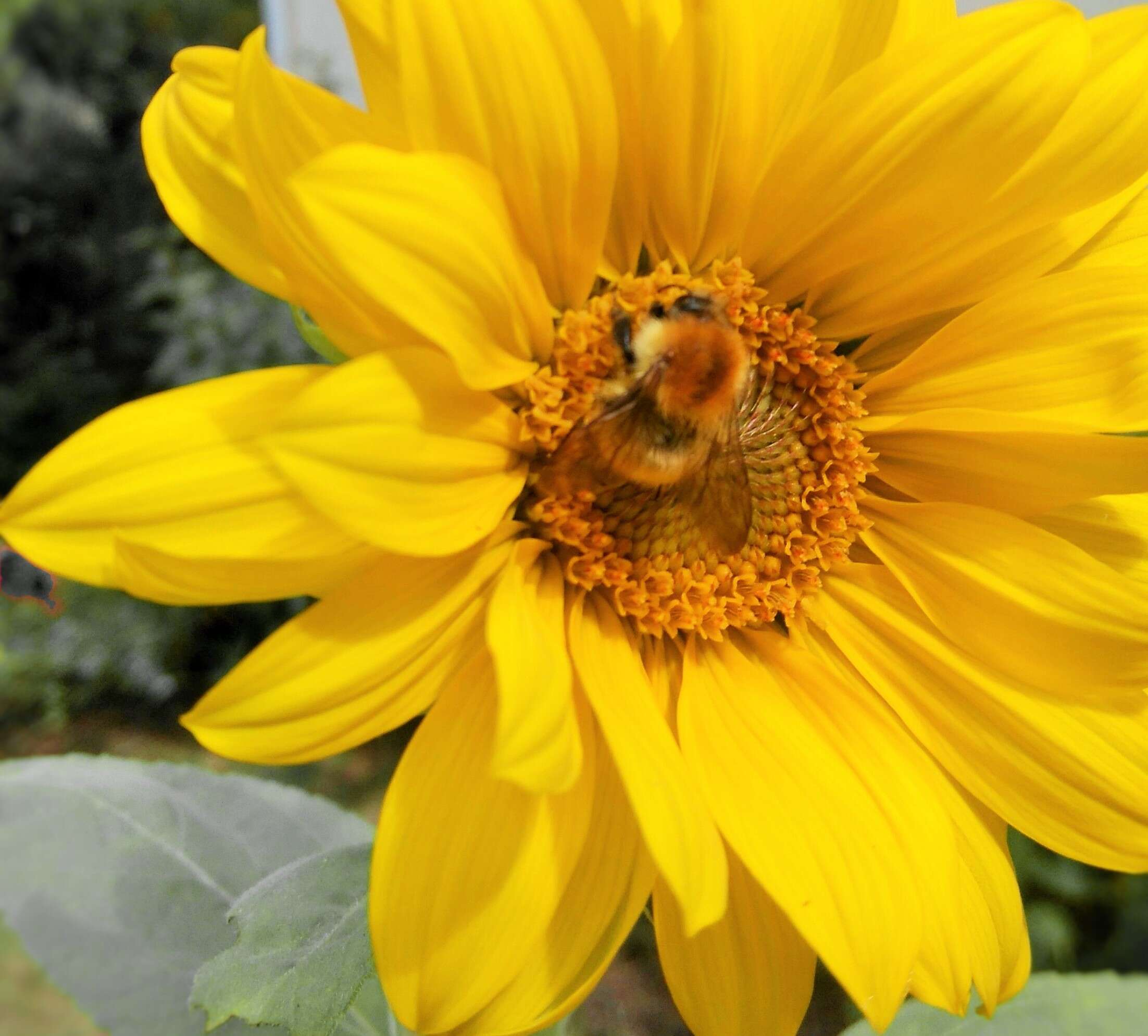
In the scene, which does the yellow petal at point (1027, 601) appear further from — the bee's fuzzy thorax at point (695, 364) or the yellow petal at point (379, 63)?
the yellow petal at point (379, 63)

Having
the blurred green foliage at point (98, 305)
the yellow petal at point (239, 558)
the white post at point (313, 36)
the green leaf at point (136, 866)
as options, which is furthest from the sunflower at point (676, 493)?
the white post at point (313, 36)

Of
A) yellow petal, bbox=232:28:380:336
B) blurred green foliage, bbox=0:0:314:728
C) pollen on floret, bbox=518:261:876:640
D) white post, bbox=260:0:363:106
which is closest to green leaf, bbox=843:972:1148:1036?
pollen on floret, bbox=518:261:876:640

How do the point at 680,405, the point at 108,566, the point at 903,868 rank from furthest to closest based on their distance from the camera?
the point at 680,405 < the point at 903,868 < the point at 108,566

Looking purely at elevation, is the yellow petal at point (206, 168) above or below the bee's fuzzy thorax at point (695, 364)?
above

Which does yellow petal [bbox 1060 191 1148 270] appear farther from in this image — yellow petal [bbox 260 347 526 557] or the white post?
the white post

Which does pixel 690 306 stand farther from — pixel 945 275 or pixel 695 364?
pixel 945 275

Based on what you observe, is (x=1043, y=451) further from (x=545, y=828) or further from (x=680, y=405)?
(x=545, y=828)

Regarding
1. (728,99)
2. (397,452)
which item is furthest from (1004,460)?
(397,452)

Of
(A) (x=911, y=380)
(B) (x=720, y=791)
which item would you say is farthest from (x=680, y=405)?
(B) (x=720, y=791)
